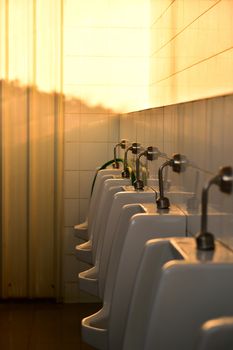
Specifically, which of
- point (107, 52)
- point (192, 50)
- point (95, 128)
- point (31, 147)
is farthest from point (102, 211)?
point (107, 52)

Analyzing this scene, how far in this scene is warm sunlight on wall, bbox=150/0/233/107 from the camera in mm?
2428

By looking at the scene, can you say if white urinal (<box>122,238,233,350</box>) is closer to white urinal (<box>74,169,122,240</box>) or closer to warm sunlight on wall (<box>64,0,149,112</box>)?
white urinal (<box>74,169,122,240</box>)

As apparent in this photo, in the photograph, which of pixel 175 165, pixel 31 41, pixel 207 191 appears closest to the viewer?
pixel 207 191

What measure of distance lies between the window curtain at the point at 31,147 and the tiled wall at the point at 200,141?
1.93 m

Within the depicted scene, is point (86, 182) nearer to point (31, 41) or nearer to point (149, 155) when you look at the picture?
point (31, 41)

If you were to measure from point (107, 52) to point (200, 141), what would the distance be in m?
3.17

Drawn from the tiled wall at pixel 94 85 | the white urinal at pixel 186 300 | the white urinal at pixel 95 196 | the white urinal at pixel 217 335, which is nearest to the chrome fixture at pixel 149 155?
the white urinal at pixel 95 196

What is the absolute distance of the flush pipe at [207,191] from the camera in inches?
63.7

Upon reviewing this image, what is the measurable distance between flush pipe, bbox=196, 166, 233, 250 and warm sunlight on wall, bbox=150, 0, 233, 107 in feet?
1.13

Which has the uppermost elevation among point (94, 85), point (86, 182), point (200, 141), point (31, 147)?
point (94, 85)

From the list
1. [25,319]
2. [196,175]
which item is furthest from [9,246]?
[196,175]

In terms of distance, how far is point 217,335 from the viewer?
1141 mm

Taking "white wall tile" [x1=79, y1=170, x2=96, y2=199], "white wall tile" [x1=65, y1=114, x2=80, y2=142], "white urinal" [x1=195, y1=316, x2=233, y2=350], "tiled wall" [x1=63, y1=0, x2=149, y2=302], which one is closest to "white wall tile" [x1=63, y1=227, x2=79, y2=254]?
"tiled wall" [x1=63, y1=0, x2=149, y2=302]

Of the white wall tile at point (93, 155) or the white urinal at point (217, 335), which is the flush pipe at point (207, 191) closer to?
the white urinal at point (217, 335)
